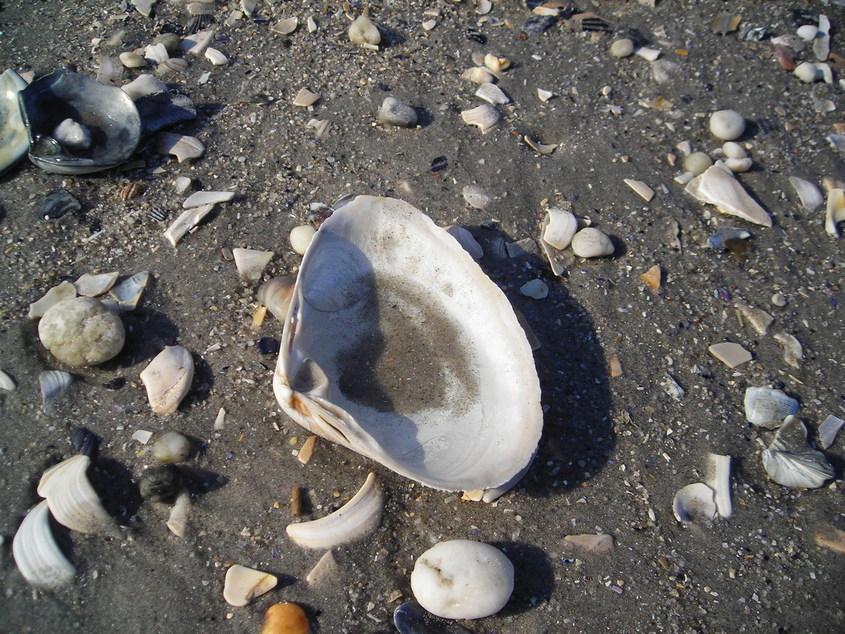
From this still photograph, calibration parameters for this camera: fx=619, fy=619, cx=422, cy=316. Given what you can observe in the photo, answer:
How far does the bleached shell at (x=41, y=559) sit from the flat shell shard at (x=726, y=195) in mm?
3155

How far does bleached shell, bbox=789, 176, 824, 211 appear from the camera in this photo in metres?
3.21

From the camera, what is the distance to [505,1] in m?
3.88

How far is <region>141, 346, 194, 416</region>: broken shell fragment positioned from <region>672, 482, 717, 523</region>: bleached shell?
1.92 metres

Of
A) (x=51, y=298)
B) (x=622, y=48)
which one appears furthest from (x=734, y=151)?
(x=51, y=298)

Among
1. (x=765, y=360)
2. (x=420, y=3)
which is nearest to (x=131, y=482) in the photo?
(x=765, y=360)

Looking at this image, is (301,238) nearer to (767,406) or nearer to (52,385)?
(52,385)

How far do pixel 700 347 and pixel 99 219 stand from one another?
9.08ft

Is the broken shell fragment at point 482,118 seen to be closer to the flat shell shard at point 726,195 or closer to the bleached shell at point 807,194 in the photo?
the flat shell shard at point 726,195

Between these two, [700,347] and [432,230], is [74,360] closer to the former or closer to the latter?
[432,230]

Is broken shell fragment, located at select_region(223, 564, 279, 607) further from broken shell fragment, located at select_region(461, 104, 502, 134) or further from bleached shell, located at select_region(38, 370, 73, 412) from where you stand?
broken shell fragment, located at select_region(461, 104, 502, 134)

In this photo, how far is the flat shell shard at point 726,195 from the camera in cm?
310

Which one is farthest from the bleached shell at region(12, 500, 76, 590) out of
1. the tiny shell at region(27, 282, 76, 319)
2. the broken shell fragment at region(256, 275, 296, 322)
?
the broken shell fragment at region(256, 275, 296, 322)

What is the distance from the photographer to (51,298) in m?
2.54

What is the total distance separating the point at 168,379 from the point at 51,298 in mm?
641
